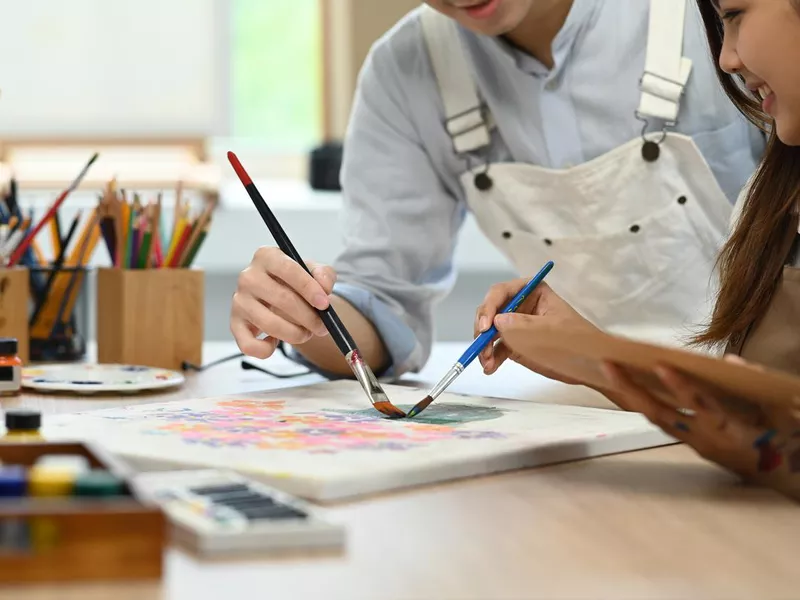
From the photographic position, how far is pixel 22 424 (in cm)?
75

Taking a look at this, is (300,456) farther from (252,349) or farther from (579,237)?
(579,237)

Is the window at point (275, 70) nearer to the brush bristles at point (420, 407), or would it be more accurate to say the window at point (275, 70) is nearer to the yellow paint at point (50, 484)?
the brush bristles at point (420, 407)

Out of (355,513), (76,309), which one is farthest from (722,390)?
(76,309)

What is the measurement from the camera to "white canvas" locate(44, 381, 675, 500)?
0.69m

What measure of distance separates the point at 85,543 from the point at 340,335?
57 cm

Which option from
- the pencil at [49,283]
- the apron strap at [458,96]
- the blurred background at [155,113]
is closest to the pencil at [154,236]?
the pencil at [49,283]

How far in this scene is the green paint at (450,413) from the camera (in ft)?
2.89

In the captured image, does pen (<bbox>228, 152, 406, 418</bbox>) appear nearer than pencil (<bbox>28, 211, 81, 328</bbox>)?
Yes

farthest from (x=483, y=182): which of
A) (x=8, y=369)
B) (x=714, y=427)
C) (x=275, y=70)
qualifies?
(x=275, y=70)

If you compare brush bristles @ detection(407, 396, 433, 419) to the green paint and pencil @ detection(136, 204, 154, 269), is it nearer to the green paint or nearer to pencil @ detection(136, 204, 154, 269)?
the green paint

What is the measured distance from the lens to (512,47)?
1439 mm

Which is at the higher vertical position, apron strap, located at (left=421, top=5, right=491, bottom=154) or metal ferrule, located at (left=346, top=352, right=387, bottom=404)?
apron strap, located at (left=421, top=5, right=491, bottom=154)

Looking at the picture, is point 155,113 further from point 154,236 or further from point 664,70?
point 664,70

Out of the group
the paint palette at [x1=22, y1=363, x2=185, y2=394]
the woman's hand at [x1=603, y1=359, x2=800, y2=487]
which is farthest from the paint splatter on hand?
the paint palette at [x1=22, y1=363, x2=185, y2=394]
